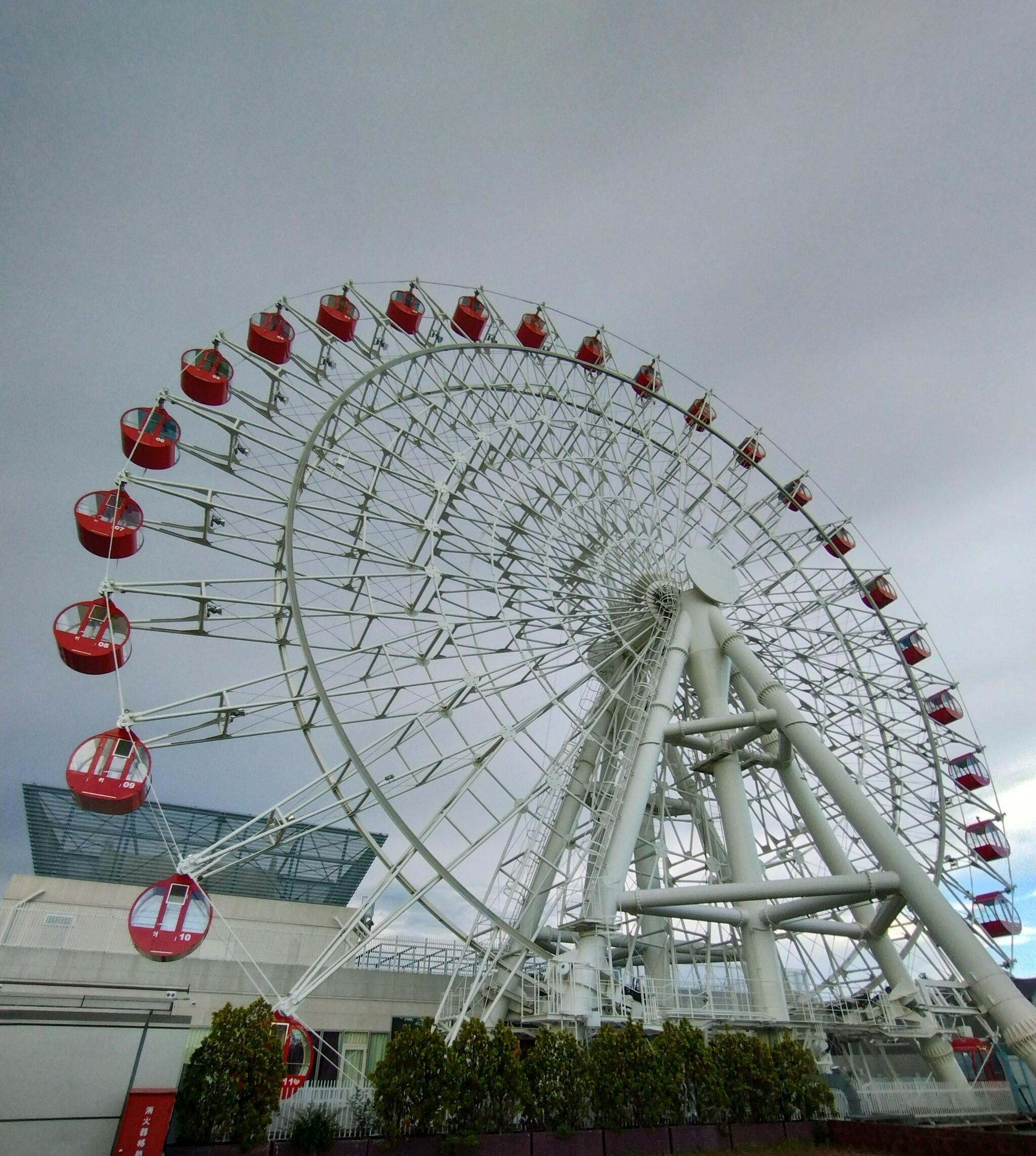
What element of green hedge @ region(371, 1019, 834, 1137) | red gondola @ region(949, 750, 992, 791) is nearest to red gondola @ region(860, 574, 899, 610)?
red gondola @ region(949, 750, 992, 791)

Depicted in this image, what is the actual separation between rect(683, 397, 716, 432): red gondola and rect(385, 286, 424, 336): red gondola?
1168 centimetres

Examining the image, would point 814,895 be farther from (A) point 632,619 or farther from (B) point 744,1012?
(A) point 632,619

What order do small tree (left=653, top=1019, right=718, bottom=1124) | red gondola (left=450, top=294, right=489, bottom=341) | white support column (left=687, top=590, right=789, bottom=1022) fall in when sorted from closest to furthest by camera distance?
small tree (left=653, top=1019, right=718, bottom=1124), white support column (left=687, top=590, right=789, bottom=1022), red gondola (left=450, top=294, right=489, bottom=341)

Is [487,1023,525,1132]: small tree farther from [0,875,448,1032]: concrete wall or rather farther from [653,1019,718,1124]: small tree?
[0,875,448,1032]: concrete wall

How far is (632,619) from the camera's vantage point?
25438mm

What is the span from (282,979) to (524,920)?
7941 mm

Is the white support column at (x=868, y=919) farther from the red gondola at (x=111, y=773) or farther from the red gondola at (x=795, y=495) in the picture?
the red gondola at (x=111, y=773)

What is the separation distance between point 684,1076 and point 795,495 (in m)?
21.0

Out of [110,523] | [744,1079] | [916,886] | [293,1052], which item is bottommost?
[744,1079]

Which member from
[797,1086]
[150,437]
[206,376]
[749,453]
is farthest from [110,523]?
[749,453]

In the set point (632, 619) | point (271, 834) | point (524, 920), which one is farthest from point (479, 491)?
point (524, 920)

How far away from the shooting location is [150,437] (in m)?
19.5

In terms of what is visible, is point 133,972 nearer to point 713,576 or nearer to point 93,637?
point 93,637

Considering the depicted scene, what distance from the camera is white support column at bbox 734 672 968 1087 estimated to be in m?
20.3
